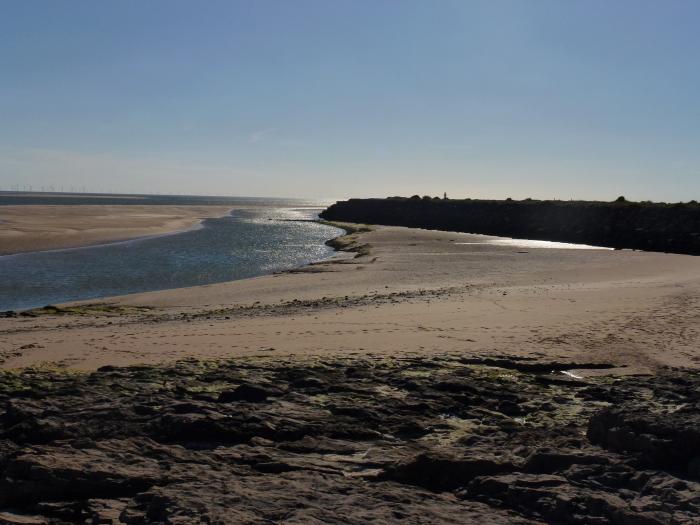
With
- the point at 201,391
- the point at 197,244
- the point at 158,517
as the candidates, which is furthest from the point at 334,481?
the point at 197,244

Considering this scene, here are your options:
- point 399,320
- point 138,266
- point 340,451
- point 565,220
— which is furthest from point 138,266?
point 565,220

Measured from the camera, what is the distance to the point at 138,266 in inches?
1233

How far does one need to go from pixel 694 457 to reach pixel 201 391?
580cm

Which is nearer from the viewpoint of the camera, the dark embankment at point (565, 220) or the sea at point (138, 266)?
the sea at point (138, 266)

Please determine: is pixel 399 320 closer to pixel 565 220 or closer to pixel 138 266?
pixel 138 266

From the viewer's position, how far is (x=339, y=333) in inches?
538

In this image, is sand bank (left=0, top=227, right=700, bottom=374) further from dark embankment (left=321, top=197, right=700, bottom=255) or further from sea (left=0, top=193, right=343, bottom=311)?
dark embankment (left=321, top=197, right=700, bottom=255)

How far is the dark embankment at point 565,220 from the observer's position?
1586 inches

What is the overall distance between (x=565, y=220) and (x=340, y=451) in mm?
49956

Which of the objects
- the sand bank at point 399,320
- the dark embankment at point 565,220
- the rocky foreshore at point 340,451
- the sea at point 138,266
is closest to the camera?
the rocky foreshore at point 340,451

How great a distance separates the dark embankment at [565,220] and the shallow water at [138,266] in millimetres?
18759

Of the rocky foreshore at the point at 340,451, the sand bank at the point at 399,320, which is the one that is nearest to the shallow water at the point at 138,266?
the sand bank at the point at 399,320

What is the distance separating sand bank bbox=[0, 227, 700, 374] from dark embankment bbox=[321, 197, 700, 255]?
14.1 m

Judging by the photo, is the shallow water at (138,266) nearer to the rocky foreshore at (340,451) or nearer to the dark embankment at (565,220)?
the rocky foreshore at (340,451)
